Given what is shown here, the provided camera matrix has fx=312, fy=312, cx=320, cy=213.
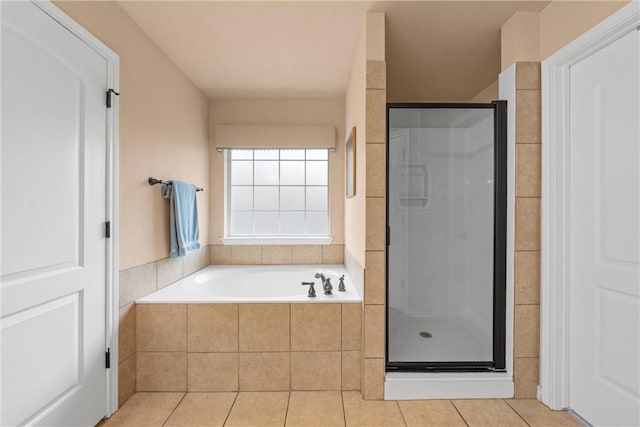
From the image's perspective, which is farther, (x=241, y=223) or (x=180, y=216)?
(x=241, y=223)

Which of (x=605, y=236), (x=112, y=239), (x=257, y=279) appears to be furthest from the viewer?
(x=257, y=279)

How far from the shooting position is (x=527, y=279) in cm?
181

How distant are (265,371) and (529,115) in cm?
216

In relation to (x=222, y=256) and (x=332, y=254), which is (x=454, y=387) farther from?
(x=222, y=256)

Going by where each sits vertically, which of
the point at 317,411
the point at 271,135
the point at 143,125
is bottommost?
the point at 317,411

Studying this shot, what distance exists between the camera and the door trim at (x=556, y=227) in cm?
169

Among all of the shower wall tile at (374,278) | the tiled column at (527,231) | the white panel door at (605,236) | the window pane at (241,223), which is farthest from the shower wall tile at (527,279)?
the window pane at (241,223)

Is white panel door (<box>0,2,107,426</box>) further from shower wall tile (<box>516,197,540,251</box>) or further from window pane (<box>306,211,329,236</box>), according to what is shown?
shower wall tile (<box>516,197,540,251</box>)

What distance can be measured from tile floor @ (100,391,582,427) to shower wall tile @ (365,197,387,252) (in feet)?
2.90

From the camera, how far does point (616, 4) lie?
1.35m

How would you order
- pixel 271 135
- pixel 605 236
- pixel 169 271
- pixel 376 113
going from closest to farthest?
pixel 605 236
pixel 376 113
pixel 169 271
pixel 271 135

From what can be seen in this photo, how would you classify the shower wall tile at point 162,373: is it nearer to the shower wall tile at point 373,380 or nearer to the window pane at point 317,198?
the shower wall tile at point 373,380

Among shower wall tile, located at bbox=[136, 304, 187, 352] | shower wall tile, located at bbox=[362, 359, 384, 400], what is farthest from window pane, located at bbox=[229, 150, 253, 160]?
shower wall tile, located at bbox=[362, 359, 384, 400]

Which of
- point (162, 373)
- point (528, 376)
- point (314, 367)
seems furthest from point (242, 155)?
point (528, 376)
